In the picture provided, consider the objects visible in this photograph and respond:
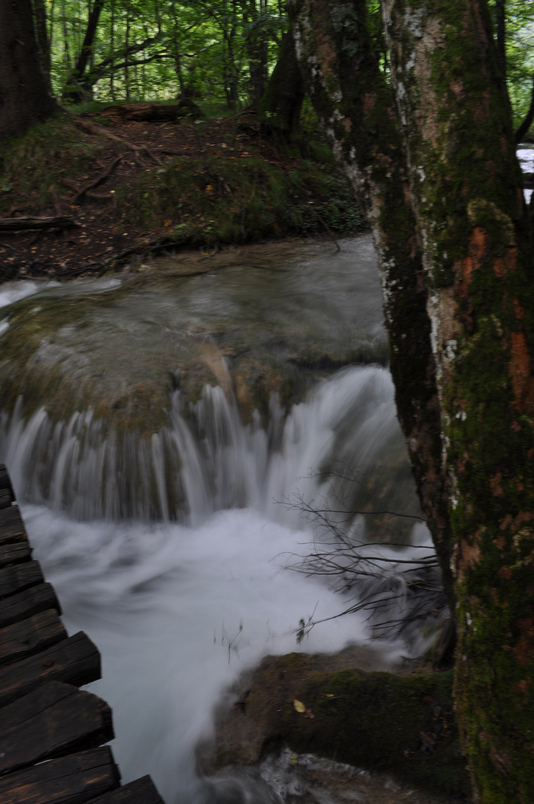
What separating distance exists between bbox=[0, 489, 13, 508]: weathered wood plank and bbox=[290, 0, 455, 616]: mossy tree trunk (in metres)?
2.42

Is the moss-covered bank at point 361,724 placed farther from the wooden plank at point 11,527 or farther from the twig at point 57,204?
the twig at point 57,204

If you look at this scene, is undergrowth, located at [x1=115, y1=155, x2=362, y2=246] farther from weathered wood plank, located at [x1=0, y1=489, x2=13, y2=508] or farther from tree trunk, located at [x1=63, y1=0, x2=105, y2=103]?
weathered wood plank, located at [x1=0, y1=489, x2=13, y2=508]

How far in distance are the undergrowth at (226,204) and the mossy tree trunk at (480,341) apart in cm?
778

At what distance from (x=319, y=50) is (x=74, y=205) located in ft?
27.3

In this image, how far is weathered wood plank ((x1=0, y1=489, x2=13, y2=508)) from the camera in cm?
363

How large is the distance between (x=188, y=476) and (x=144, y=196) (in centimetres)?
614

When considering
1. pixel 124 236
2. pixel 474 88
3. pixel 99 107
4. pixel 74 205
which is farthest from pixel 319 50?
pixel 99 107

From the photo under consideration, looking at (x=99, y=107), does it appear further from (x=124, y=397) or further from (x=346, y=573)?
(x=346, y=573)

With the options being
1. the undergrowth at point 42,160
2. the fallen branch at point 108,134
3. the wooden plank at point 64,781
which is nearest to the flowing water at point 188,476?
the wooden plank at point 64,781

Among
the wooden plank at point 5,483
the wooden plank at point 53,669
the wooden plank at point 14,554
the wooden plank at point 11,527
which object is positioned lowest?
the wooden plank at point 53,669

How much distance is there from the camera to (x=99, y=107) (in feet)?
41.8

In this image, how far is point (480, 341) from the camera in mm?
1752

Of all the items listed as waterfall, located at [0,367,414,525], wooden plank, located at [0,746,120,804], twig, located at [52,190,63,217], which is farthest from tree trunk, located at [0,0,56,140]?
wooden plank, located at [0,746,120,804]

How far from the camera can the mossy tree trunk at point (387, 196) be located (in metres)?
2.45
